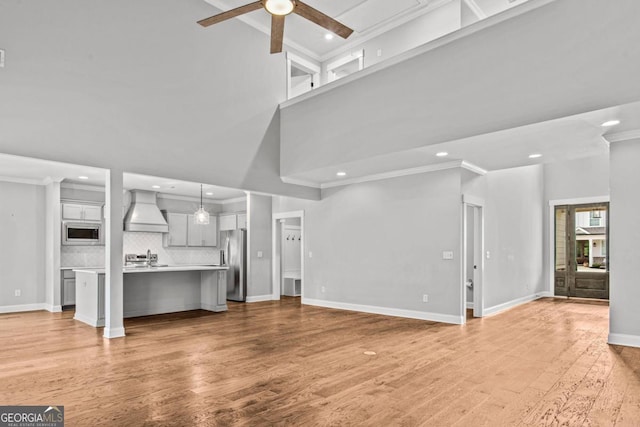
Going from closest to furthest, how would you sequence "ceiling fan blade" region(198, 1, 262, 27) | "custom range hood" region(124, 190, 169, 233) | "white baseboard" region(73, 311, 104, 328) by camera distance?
1. "ceiling fan blade" region(198, 1, 262, 27)
2. "white baseboard" region(73, 311, 104, 328)
3. "custom range hood" region(124, 190, 169, 233)

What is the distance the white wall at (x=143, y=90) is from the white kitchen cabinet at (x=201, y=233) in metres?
3.33

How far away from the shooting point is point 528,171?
366 inches

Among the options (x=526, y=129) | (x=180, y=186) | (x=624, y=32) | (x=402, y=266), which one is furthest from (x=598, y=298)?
(x=180, y=186)

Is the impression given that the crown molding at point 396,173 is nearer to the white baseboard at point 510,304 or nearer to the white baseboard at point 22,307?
the white baseboard at point 510,304

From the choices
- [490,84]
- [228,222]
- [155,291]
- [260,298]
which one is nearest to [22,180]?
[155,291]

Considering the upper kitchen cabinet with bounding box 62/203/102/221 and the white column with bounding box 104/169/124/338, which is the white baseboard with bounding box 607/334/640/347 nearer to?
the white column with bounding box 104/169/124/338

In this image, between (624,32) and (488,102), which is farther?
(488,102)

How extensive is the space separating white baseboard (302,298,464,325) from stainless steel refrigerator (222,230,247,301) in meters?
1.42

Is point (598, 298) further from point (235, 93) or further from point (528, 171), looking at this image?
point (235, 93)

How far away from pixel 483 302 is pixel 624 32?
4.46 meters

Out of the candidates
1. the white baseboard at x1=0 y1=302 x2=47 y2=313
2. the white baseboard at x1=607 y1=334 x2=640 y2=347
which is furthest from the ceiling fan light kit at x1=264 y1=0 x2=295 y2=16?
the white baseboard at x1=0 y1=302 x2=47 y2=313

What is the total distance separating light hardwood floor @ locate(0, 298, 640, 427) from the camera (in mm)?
2840

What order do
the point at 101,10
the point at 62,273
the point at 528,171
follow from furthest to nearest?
the point at 528,171, the point at 62,273, the point at 101,10

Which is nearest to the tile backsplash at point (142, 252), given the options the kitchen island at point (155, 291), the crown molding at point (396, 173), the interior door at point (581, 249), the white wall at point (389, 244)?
the kitchen island at point (155, 291)
